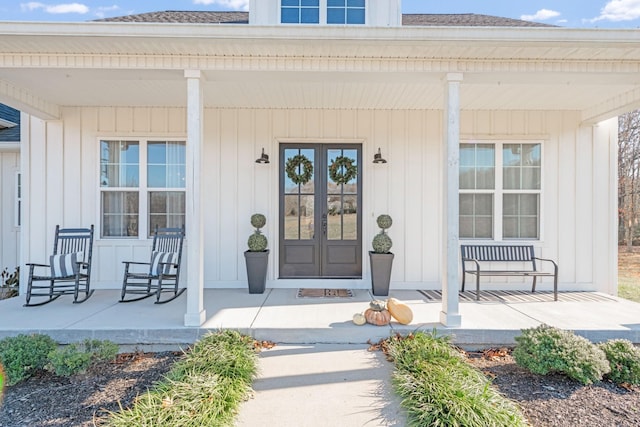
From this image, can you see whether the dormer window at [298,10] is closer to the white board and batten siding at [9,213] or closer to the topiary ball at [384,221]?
the topiary ball at [384,221]

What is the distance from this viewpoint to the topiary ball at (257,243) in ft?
15.9

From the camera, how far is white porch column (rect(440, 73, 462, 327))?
11.4ft

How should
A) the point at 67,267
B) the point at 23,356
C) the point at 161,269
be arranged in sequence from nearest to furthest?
the point at 23,356 < the point at 67,267 < the point at 161,269

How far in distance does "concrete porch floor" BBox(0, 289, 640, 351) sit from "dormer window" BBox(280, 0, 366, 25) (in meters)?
3.77

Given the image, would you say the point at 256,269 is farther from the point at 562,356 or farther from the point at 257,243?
the point at 562,356

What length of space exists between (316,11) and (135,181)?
353 cm

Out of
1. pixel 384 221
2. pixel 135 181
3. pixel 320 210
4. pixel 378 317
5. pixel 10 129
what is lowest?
pixel 378 317

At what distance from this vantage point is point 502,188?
5.32 meters

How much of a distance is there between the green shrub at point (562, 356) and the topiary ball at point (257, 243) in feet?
10.4

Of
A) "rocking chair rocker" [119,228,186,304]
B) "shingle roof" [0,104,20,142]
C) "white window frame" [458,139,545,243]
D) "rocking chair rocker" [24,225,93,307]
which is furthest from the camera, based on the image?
"shingle roof" [0,104,20,142]

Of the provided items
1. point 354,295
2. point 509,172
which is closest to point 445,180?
point 354,295

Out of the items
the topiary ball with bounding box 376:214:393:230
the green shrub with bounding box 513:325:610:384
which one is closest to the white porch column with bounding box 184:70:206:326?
the topiary ball with bounding box 376:214:393:230

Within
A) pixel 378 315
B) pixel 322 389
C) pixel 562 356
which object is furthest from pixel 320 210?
pixel 562 356

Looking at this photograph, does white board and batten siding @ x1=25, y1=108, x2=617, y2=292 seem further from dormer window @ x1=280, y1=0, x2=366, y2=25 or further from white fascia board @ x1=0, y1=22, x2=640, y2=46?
white fascia board @ x1=0, y1=22, x2=640, y2=46
